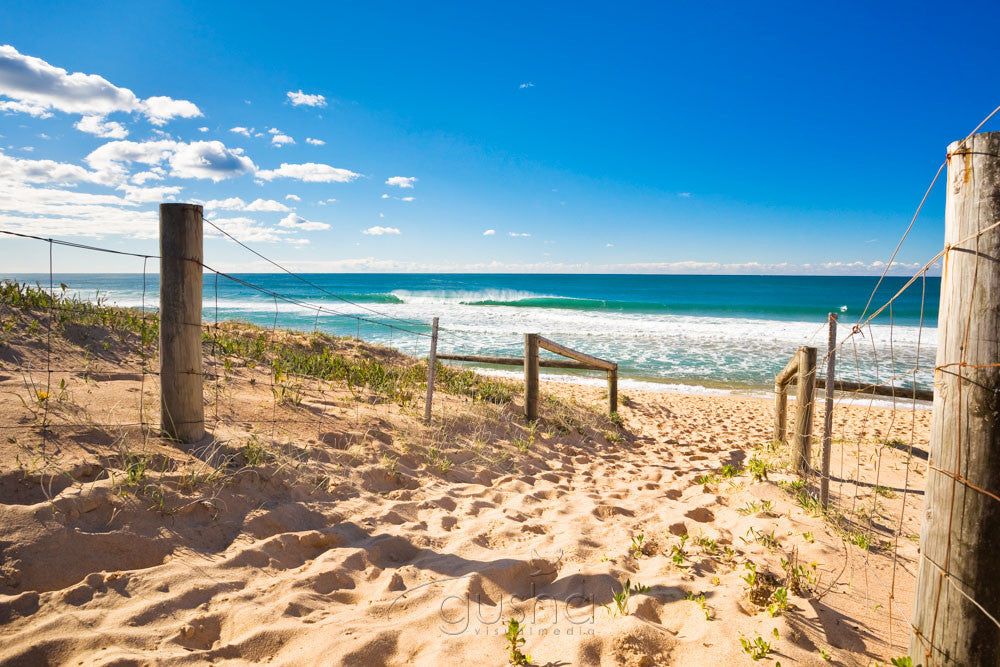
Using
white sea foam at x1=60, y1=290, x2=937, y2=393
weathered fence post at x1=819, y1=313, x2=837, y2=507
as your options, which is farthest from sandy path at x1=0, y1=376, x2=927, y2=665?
white sea foam at x1=60, y1=290, x2=937, y2=393

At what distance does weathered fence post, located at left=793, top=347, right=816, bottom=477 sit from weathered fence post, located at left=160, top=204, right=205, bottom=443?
530 centimetres

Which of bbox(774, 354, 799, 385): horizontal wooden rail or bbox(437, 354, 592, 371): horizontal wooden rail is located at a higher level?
bbox(774, 354, 799, 385): horizontal wooden rail

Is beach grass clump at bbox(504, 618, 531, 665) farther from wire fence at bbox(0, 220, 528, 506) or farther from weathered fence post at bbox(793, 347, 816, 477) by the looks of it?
weathered fence post at bbox(793, 347, 816, 477)

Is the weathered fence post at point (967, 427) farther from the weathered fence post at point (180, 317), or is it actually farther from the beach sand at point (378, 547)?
the weathered fence post at point (180, 317)

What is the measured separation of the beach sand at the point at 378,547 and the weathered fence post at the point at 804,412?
0.92 ft

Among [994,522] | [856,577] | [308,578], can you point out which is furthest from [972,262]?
[308,578]

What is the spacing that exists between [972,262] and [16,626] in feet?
13.3

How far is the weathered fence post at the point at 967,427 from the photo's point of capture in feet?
5.78

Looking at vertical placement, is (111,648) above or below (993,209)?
below

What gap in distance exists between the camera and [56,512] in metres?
2.76

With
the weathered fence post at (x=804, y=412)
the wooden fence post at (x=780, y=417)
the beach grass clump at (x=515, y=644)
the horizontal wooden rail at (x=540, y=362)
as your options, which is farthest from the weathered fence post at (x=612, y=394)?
the beach grass clump at (x=515, y=644)

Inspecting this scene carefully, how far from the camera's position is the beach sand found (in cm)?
233

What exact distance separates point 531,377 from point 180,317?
424 cm

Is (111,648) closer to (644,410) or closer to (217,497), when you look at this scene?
(217,497)
